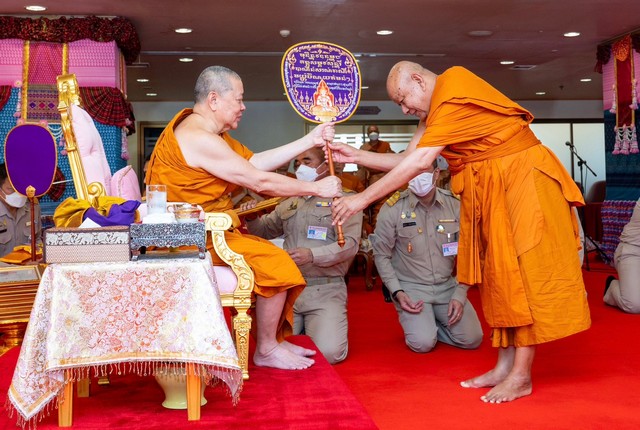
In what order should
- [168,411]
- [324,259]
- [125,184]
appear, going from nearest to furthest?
[168,411] → [125,184] → [324,259]

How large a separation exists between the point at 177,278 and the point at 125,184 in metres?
1.29

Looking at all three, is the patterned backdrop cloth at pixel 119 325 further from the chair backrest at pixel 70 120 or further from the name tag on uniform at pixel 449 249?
the name tag on uniform at pixel 449 249

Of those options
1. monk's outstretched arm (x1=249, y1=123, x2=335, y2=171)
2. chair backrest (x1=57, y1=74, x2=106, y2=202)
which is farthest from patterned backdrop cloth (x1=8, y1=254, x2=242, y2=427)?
monk's outstretched arm (x1=249, y1=123, x2=335, y2=171)

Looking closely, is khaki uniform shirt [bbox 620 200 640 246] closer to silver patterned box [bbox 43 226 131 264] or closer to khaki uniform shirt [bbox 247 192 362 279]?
khaki uniform shirt [bbox 247 192 362 279]

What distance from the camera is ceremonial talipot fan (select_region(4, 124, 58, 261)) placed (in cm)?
381

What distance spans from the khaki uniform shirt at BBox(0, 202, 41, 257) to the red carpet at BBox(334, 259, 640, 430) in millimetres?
2564

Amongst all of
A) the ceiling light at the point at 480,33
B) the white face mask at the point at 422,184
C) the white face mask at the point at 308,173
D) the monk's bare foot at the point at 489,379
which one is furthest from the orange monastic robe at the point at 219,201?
the ceiling light at the point at 480,33

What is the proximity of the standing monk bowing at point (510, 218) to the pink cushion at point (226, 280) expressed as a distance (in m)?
0.90

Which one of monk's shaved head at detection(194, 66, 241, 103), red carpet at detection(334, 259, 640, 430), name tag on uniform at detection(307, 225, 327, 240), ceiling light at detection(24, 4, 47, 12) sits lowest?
red carpet at detection(334, 259, 640, 430)

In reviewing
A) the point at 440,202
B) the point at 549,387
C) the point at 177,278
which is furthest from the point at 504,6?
the point at 177,278

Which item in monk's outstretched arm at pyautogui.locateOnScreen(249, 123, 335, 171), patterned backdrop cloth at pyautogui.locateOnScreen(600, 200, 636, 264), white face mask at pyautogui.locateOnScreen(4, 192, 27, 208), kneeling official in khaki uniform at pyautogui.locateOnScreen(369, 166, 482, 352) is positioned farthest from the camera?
patterned backdrop cloth at pyautogui.locateOnScreen(600, 200, 636, 264)

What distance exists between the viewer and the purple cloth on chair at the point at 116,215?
2746 millimetres

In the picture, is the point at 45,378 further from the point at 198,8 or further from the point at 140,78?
the point at 140,78

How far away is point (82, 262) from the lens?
2559 mm
